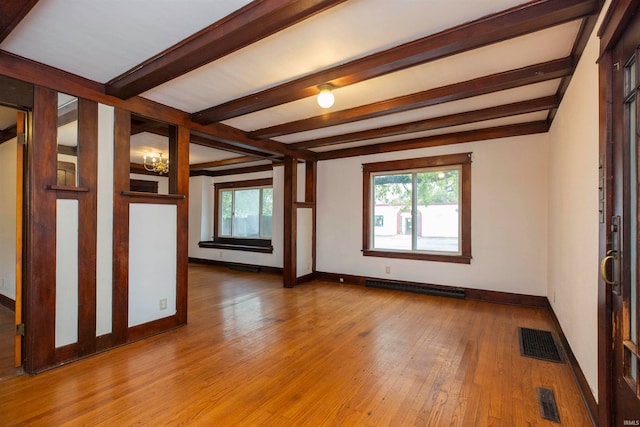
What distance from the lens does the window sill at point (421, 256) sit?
4527 mm

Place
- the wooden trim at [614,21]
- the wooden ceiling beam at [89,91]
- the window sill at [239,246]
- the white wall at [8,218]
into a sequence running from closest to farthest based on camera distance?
the wooden trim at [614,21] < the wooden ceiling beam at [89,91] < the white wall at [8,218] < the window sill at [239,246]

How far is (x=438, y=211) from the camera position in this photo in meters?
4.81

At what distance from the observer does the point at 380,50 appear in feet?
7.32

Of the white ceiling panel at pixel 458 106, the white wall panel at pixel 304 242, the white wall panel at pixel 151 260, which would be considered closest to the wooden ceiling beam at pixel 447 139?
the white ceiling panel at pixel 458 106

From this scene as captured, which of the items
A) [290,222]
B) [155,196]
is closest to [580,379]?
[155,196]

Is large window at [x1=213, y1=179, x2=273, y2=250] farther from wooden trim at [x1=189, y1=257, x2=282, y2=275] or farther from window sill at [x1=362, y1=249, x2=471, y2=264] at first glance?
window sill at [x1=362, y1=249, x2=471, y2=264]

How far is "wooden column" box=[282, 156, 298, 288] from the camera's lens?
532cm

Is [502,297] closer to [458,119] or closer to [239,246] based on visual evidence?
[458,119]

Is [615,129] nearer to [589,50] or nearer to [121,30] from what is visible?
[589,50]

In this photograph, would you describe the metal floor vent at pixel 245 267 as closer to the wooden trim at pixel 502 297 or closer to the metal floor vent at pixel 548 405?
the wooden trim at pixel 502 297

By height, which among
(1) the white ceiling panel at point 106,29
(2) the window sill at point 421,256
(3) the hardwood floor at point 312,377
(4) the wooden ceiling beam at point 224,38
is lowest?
(3) the hardwood floor at point 312,377

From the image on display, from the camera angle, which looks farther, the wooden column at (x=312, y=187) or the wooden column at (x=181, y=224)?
the wooden column at (x=312, y=187)

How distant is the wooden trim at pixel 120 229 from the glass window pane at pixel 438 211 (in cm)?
407

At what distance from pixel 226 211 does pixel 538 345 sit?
6937 millimetres
